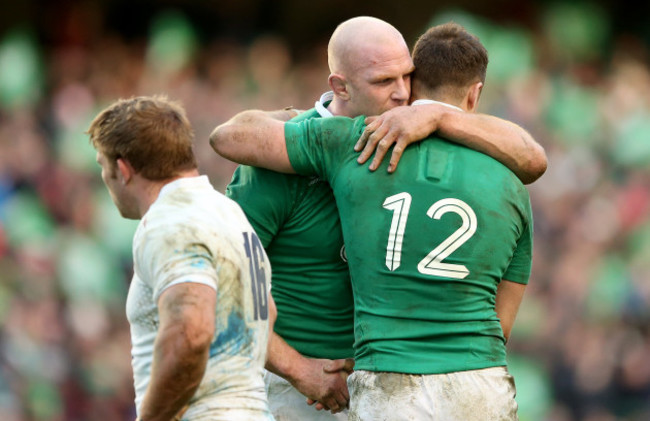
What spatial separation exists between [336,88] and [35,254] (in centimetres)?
809

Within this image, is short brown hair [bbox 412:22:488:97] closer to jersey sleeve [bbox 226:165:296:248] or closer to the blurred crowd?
jersey sleeve [bbox 226:165:296:248]

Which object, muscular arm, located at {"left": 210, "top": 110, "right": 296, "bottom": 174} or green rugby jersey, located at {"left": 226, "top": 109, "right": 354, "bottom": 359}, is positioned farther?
green rugby jersey, located at {"left": 226, "top": 109, "right": 354, "bottom": 359}

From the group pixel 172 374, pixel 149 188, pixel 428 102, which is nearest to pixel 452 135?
pixel 428 102

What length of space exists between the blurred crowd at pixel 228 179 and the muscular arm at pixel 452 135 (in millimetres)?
6014

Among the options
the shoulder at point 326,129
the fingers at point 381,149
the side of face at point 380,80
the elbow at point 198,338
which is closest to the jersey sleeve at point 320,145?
the shoulder at point 326,129

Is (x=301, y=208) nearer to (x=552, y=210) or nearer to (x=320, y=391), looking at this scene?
(x=320, y=391)

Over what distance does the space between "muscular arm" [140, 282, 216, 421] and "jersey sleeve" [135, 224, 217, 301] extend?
3 cm

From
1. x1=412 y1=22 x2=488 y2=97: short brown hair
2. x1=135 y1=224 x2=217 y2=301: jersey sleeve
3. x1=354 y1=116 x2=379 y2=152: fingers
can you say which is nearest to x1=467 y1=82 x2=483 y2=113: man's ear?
x1=412 y1=22 x2=488 y2=97: short brown hair

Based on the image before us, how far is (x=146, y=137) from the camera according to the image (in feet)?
12.9

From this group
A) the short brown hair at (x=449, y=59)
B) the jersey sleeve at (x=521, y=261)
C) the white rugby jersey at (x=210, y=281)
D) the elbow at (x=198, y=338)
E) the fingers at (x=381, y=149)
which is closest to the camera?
the elbow at (x=198, y=338)

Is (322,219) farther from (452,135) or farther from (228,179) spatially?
(228,179)

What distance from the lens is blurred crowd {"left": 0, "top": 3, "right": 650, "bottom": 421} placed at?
10672 millimetres

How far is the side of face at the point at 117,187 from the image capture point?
402 centimetres

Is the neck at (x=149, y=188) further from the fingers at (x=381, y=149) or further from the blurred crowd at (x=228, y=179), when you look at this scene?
the blurred crowd at (x=228, y=179)
